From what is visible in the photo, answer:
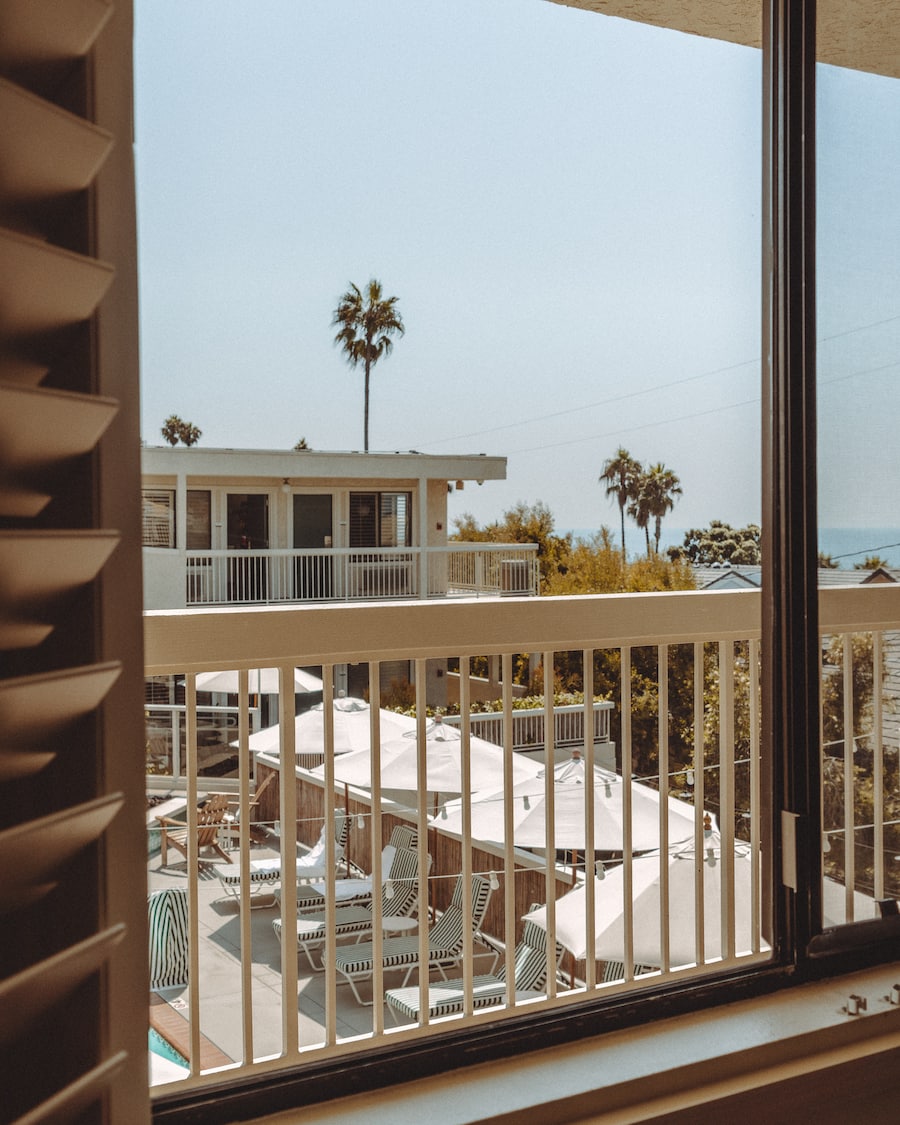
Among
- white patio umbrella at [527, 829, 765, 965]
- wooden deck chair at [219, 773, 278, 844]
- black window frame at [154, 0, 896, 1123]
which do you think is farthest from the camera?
wooden deck chair at [219, 773, 278, 844]

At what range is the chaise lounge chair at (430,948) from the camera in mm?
4805

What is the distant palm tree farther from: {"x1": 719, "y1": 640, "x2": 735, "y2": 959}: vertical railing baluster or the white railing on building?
the white railing on building

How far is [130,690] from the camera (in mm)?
361

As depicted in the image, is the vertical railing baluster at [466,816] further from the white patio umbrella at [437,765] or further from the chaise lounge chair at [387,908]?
the chaise lounge chair at [387,908]

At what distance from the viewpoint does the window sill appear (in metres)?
1.30

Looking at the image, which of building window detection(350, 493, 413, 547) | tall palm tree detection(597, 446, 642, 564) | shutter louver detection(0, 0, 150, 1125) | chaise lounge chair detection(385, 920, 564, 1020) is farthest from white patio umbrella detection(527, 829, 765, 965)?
shutter louver detection(0, 0, 150, 1125)

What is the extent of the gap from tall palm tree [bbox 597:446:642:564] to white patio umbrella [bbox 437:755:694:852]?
1743mm

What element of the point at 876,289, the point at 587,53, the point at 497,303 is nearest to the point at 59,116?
the point at 876,289

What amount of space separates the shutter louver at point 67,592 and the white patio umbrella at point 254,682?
6.17ft

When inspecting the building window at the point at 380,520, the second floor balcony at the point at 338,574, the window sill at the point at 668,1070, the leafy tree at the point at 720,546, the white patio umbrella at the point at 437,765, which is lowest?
the white patio umbrella at the point at 437,765

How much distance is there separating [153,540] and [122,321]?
189 cm

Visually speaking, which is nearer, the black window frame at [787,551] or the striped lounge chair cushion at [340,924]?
the black window frame at [787,551]

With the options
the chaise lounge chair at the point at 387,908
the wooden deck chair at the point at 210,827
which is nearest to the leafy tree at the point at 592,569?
the wooden deck chair at the point at 210,827

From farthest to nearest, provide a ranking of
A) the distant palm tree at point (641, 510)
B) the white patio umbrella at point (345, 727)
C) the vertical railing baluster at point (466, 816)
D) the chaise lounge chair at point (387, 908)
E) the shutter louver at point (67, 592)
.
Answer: the chaise lounge chair at point (387, 908) → the white patio umbrella at point (345, 727) → the distant palm tree at point (641, 510) → the vertical railing baluster at point (466, 816) → the shutter louver at point (67, 592)
